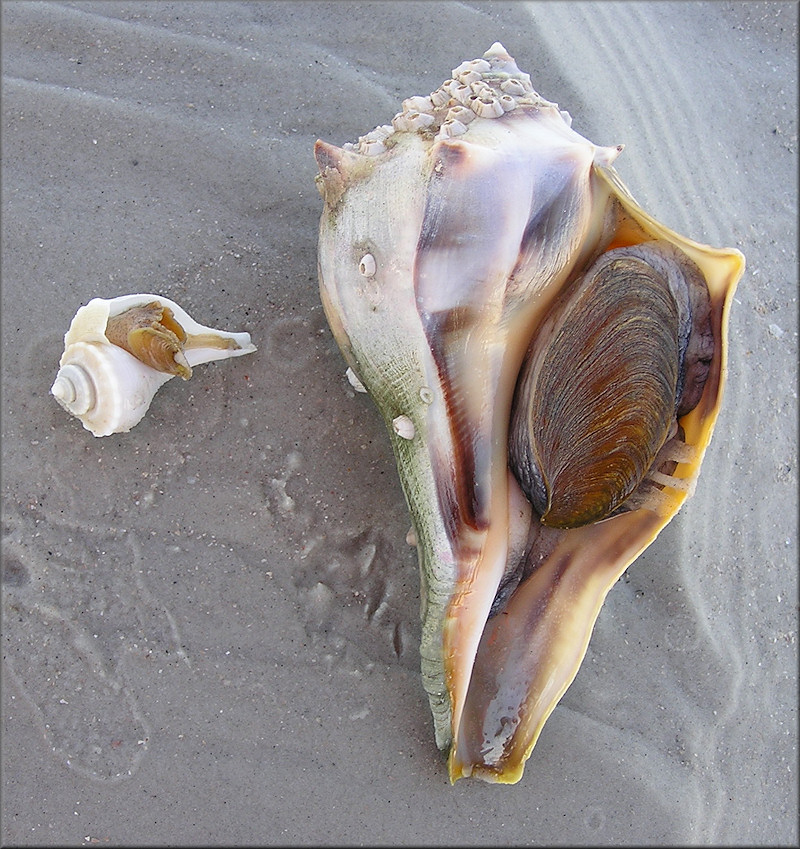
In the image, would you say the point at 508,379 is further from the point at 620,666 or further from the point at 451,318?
the point at 620,666

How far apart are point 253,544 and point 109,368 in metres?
0.75

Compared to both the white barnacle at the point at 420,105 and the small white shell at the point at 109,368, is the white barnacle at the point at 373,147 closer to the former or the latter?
the white barnacle at the point at 420,105

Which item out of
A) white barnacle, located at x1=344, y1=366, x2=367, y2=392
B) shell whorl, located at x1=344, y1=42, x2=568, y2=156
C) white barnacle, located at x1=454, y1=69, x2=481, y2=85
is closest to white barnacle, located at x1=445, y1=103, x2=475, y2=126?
shell whorl, located at x1=344, y1=42, x2=568, y2=156

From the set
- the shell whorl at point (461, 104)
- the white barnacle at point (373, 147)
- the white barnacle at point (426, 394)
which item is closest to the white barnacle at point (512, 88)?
the shell whorl at point (461, 104)

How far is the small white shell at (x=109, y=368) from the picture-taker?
6.89ft

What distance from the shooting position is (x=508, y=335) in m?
2.09

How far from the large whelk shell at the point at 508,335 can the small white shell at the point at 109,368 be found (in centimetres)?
49

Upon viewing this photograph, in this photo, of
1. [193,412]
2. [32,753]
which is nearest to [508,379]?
[193,412]

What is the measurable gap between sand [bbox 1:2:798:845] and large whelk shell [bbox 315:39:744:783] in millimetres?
328

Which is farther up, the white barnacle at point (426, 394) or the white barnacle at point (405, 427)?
the white barnacle at point (426, 394)

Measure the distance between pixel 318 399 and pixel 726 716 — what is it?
6.40 feet

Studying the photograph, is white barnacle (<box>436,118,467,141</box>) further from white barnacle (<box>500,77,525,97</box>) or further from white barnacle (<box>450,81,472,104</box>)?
white barnacle (<box>500,77,525,97</box>)

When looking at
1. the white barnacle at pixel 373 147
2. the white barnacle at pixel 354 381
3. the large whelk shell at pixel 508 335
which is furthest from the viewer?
the white barnacle at pixel 354 381

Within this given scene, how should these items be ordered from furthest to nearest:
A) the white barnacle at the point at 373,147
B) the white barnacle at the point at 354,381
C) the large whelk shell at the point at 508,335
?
the white barnacle at the point at 354,381 < the white barnacle at the point at 373,147 < the large whelk shell at the point at 508,335
